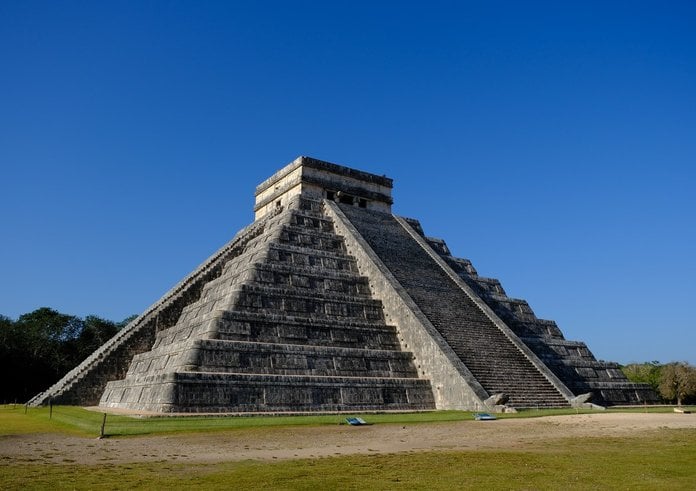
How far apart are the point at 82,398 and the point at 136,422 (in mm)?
9188

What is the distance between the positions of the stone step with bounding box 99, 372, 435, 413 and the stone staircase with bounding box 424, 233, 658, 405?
779 cm

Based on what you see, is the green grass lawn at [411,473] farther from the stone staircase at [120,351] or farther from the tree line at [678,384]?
the tree line at [678,384]

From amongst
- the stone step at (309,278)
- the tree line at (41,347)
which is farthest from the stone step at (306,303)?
the tree line at (41,347)

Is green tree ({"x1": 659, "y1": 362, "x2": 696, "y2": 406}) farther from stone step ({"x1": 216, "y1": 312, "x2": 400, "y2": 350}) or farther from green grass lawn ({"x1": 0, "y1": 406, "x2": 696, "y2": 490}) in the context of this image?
green grass lawn ({"x1": 0, "y1": 406, "x2": 696, "y2": 490})

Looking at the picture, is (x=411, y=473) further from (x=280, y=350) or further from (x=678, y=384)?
(x=678, y=384)

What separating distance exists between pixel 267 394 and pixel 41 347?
96.6 ft

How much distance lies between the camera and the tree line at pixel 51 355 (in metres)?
30.1

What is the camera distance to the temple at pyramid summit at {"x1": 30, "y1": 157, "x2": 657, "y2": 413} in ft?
58.3

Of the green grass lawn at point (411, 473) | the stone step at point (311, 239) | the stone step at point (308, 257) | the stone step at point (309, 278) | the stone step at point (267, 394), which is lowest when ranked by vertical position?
the green grass lawn at point (411, 473)

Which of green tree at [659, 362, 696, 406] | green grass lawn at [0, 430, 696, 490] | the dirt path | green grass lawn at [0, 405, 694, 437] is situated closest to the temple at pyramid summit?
green grass lawn at [0, 405, 694, 437]

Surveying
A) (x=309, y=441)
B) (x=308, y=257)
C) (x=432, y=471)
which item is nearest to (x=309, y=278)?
(x=308, y=257)

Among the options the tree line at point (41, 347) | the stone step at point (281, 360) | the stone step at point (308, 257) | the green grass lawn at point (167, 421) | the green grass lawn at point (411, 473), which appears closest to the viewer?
the green grass lawn at point (411, 473)

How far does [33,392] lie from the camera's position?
36.3m

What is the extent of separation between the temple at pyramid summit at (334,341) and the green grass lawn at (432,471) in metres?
7.55
